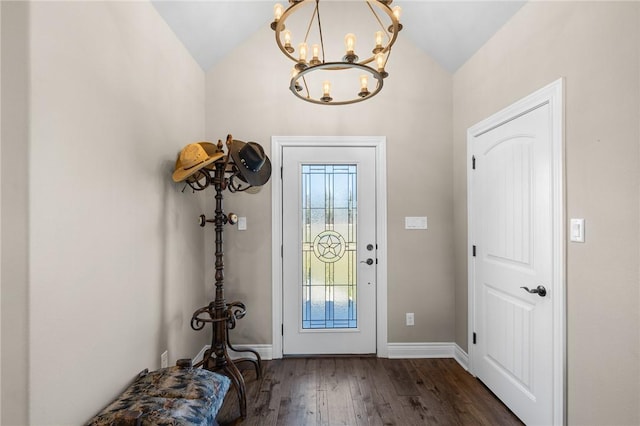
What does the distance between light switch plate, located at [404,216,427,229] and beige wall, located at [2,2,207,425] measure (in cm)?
193

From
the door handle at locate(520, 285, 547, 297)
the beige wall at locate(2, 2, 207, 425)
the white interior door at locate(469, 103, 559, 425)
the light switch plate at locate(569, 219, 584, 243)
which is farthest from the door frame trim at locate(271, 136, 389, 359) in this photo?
the light switch plate at locate(569, 219, 584, 243)

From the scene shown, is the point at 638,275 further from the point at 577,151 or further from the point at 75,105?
the point at 75,105

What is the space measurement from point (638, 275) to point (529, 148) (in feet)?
2.93

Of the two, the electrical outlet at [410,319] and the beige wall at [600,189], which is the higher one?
the beige wall at [600,189]

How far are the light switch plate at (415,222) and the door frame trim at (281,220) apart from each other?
8.0 inches

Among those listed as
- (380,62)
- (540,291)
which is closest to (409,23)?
(380,62)

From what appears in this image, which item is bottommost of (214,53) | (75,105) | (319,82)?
(75,105)

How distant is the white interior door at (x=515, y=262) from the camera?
5.80 ft

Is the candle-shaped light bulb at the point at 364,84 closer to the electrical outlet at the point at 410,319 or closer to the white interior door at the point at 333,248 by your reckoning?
the white interior door at the point at 333,248

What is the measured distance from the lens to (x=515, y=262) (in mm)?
2039

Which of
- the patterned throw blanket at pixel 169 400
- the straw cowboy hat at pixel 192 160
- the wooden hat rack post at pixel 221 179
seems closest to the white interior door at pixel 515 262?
the wooden hat rack post at pixel 221 179

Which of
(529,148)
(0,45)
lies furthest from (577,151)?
(0,45)

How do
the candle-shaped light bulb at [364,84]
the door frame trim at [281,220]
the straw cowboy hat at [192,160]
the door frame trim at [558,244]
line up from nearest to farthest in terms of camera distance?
the door frame trim at [558,244] → the candle-shaped light bulb at [364,84] → the straw cowboy hat at [192,160] → the door frame trim at [281,220]

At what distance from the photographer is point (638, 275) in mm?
1292
